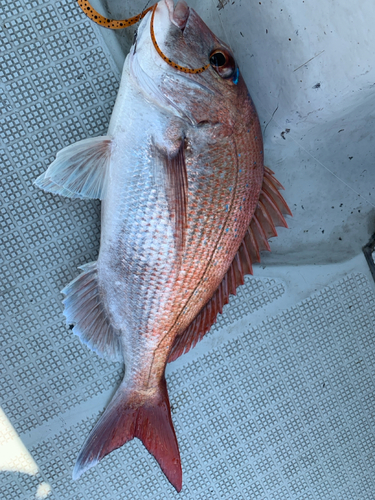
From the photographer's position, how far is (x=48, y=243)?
1.65 meters

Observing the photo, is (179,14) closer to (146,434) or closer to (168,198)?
(168,198)

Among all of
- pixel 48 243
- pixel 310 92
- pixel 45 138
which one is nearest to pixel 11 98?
pixel 45 138

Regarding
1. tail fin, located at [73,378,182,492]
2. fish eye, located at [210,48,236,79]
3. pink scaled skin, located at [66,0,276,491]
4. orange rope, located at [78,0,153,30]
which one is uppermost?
orange rope, located at [78,0,153,30]

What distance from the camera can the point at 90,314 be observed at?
4.98 ft

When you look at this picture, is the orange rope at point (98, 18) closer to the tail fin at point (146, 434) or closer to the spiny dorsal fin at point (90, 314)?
the spiny dorsal fin at point (90, 314)

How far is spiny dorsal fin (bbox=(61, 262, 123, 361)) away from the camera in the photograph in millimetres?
1498

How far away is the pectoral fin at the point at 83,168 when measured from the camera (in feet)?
4.44

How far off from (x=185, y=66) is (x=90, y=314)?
920mm

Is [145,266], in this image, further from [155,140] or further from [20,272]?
[20,272]

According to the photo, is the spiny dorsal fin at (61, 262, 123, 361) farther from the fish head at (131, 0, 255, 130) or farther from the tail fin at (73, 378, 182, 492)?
the fish head at (131, 0, 255, 130)

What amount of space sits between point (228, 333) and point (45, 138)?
3.68ft

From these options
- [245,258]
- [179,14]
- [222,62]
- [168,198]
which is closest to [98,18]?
[179,14]

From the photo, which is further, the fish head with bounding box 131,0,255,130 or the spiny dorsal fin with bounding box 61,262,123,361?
the spiny dorsal fin with bounding box 61,262,123,361

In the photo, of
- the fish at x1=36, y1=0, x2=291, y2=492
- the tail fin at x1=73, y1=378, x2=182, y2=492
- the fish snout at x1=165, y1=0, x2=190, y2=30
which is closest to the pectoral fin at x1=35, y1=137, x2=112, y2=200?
the fish at x1=36, y1=0, x2=291, y2=492
